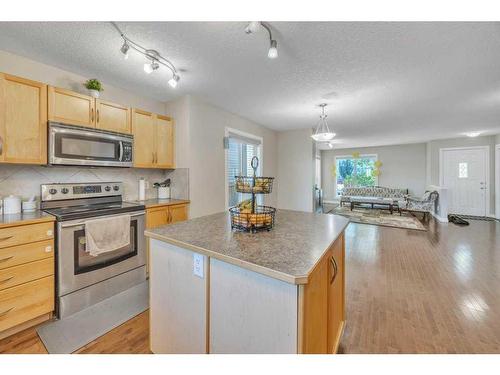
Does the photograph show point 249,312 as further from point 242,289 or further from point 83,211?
point 83,211

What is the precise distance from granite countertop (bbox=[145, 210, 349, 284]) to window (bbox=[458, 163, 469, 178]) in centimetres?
759

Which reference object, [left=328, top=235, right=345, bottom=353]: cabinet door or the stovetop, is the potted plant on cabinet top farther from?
[left=328, top=235, right=345, bottom=353]: cabinet door

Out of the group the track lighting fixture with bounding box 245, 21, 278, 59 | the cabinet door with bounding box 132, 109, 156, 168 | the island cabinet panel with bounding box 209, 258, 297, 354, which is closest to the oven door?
the cabinet door with bounding box 132, 109, 156, 168

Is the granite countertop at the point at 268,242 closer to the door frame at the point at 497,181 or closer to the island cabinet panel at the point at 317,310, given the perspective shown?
the island cabinet panel at the point at 317,310

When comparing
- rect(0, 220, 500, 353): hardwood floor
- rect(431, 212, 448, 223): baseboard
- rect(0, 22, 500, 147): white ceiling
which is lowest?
rect(0, 220, 500, 353): hardwood floor

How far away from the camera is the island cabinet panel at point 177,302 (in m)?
1.13

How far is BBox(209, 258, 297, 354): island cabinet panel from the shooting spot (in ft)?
2.76

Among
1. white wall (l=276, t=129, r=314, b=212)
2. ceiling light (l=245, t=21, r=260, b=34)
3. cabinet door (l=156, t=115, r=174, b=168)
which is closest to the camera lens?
ceiling light (l=245, t=21, r=260, b=34)

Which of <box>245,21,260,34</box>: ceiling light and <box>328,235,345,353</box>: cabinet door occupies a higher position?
<box>245,21,260,34</box>: ceiling light

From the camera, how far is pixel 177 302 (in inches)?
49.3

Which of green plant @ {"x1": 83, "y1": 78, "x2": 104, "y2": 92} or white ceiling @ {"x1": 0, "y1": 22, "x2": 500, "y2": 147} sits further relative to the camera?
green plant @ {"x1": 83, "y1": 78, "x2": 104, "y2": 92}

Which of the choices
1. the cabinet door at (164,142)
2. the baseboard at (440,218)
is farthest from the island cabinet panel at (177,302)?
the baseboard at (440,218)

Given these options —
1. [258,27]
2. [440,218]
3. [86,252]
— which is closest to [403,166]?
[440,218]

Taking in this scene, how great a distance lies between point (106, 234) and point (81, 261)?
0.29 meters
